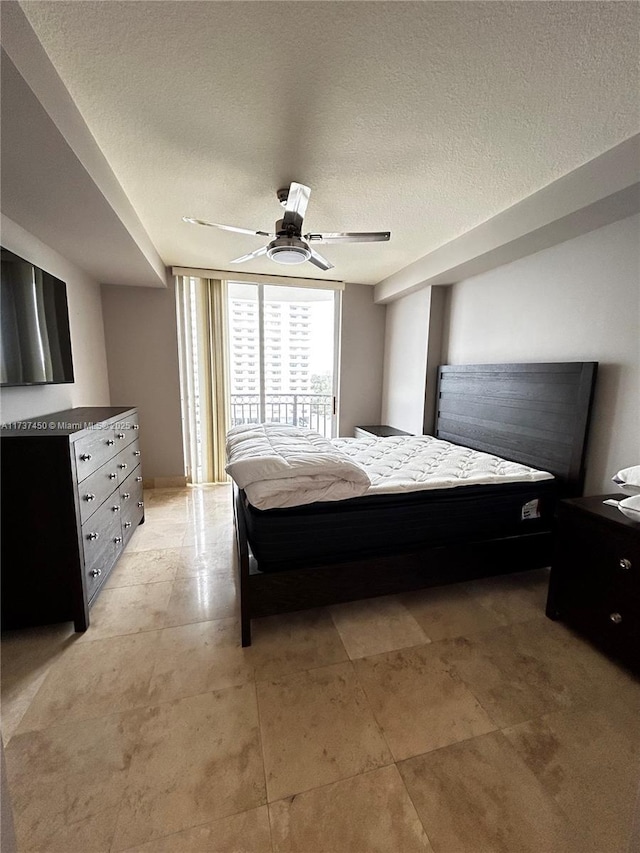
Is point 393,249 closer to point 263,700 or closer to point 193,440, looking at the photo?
point 193,440

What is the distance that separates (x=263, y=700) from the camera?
54.2 inches

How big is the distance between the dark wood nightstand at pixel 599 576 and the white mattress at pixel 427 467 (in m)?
0.41

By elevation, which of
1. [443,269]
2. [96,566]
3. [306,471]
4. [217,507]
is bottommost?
[217,507]

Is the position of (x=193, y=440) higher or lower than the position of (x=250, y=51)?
lower

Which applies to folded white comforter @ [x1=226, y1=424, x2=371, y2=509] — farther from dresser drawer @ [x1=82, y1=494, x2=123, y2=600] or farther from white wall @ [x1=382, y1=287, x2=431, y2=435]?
white wall @ [x1=382, y1=287, x2=431, y2=435]

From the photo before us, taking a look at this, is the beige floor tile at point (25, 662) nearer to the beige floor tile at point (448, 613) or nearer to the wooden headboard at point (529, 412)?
the beige floor tile at point (448, 613)

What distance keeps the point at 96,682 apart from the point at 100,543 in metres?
0.74

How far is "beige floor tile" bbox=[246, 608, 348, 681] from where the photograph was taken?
5.06 feet

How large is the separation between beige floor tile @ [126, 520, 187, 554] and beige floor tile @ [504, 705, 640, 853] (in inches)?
92.1

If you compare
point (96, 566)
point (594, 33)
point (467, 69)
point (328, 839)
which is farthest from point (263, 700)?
point (594, 33)

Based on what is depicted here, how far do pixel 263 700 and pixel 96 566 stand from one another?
120cm

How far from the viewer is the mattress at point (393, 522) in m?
1.66

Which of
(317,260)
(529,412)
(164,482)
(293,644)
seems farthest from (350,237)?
(164,482)

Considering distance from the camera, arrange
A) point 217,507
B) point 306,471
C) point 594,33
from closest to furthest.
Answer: point 594,33 → point 306,471 → point 217,507
